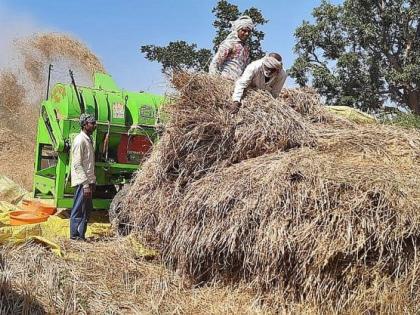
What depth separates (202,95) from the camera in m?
5.57

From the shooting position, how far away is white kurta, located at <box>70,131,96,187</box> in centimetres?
678

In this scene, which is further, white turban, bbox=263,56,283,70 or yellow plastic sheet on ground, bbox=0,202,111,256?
white turban, bbox=263,56,283,70

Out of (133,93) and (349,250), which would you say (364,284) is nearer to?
(349,250)

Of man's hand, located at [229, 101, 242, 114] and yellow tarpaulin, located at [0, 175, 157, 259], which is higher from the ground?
man's hand, located at [229, 101, 242, 114]

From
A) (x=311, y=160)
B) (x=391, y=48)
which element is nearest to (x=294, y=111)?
(x=311, y=160)

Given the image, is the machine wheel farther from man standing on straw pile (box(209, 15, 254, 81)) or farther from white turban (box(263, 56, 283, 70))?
white turban (box(263, 56, 283, 70))

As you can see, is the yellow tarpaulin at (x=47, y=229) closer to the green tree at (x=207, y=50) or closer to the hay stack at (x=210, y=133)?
the hay stack at (x=210, y=133)

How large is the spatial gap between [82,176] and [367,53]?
14.1 metres

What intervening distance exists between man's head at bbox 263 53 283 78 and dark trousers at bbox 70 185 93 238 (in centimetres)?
256

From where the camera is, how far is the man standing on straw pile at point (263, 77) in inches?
221

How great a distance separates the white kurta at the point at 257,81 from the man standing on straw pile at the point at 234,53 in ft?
1.90

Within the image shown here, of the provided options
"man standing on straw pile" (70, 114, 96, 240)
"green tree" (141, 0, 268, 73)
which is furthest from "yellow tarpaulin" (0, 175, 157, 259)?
"green tree" (141, 0, 268, 73)

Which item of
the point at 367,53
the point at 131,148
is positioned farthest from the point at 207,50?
the point at 131,148

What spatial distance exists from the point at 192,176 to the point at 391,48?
1493 centimetres
